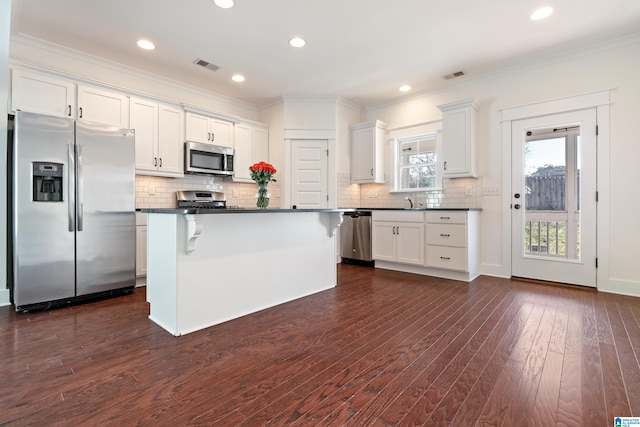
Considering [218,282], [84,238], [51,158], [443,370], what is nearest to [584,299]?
[443,370]

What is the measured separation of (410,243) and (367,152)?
176cm

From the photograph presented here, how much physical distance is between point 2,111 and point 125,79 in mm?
1441

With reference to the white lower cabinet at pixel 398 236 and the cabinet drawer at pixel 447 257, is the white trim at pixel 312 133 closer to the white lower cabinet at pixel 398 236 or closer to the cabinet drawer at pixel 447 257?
the white lower cabinet at pixel 398 236

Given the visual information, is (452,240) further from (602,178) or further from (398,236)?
(602,178)

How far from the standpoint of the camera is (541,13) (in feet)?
9.52

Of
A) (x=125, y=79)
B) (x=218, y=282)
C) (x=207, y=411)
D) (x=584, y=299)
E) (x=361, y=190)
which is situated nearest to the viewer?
(x=207, y=411)

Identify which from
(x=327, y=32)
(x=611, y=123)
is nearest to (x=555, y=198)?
(x=611, y=123)

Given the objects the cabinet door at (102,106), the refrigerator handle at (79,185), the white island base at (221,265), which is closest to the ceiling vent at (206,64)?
the cabinet door at (102,106)

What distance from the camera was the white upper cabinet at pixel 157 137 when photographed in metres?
3.81

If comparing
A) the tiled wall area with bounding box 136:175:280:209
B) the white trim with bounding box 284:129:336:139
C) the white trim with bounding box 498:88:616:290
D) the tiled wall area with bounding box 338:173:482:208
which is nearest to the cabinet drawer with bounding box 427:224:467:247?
the tiled wall area with bounding box 338:173:482:208

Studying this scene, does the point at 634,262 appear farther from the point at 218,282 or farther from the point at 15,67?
the point at 15,67

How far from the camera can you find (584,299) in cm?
311

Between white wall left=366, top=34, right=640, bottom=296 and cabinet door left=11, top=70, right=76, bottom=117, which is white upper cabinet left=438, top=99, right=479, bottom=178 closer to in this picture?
white wall left=366, top=34, right=640, bottom=296

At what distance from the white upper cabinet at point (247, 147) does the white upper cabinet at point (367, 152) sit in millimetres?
1518
